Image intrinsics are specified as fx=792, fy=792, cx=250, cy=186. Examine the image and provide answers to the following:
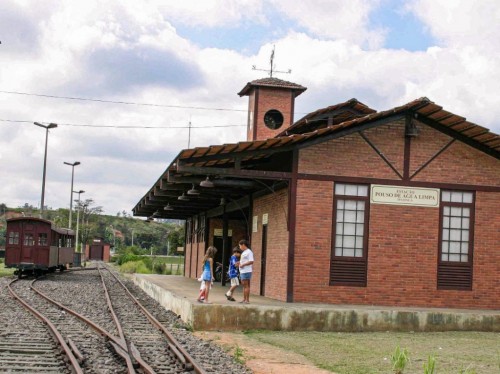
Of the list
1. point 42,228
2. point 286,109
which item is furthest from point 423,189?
point 42,228

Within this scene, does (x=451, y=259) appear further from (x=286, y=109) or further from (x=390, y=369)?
(x=286, y=109)

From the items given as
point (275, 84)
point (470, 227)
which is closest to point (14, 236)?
point (275, 84)

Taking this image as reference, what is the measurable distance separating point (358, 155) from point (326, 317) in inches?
154

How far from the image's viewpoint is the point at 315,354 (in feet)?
39.1

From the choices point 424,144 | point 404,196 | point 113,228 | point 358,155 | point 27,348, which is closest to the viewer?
point 27,348

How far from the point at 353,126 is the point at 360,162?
2.63ft

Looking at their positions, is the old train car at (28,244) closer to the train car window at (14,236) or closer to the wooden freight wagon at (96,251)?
the train car window at (14,236)

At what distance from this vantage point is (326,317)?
49.3 feet

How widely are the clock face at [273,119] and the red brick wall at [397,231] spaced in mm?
11871

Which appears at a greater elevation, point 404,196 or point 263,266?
point 404,196

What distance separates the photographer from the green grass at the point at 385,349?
10891 mm

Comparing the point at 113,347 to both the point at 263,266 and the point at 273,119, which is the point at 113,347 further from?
the point at 273,119

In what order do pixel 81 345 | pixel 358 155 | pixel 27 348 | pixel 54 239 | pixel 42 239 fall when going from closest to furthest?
pixel 27 348 → pixel 81 345 → pixel 358 155 → pixel 42 239 → pixel 54 239

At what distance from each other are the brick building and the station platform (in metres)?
0.88
